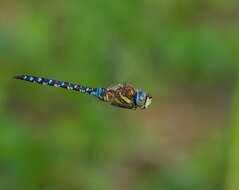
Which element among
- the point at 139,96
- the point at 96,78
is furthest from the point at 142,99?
the point at 96,78

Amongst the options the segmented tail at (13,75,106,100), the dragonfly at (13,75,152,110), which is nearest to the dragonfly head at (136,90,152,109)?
the dragonfly at (13,75,152,110)

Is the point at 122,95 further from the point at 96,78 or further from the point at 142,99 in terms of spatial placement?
the point at 96,78

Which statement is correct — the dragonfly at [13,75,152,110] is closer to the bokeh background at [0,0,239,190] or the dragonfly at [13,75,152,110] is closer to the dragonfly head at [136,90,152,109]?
the dragonfly head at [136,90,152,109]

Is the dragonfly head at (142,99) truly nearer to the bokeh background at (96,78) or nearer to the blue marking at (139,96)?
the blue marking at (139,96)

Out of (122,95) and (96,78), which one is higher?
(96,78)

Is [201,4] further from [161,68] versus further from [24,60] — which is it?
[24,60]

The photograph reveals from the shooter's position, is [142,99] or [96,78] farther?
[96,78]

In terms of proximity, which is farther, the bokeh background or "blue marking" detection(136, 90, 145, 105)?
the bokeh background

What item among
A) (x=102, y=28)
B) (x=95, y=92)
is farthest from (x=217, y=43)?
(x=95, y=92)

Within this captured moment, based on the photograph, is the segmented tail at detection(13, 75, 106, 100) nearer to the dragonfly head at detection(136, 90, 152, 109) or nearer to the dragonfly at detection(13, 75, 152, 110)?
the dragonfly at detection(13, 75, 152, 110)

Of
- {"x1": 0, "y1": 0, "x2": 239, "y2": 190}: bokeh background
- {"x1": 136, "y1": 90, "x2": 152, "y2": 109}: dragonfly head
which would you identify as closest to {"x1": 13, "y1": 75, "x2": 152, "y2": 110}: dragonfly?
{"x1": 136, "y1": 90, "x2": 152, "y2": 109}: dragonfly head
